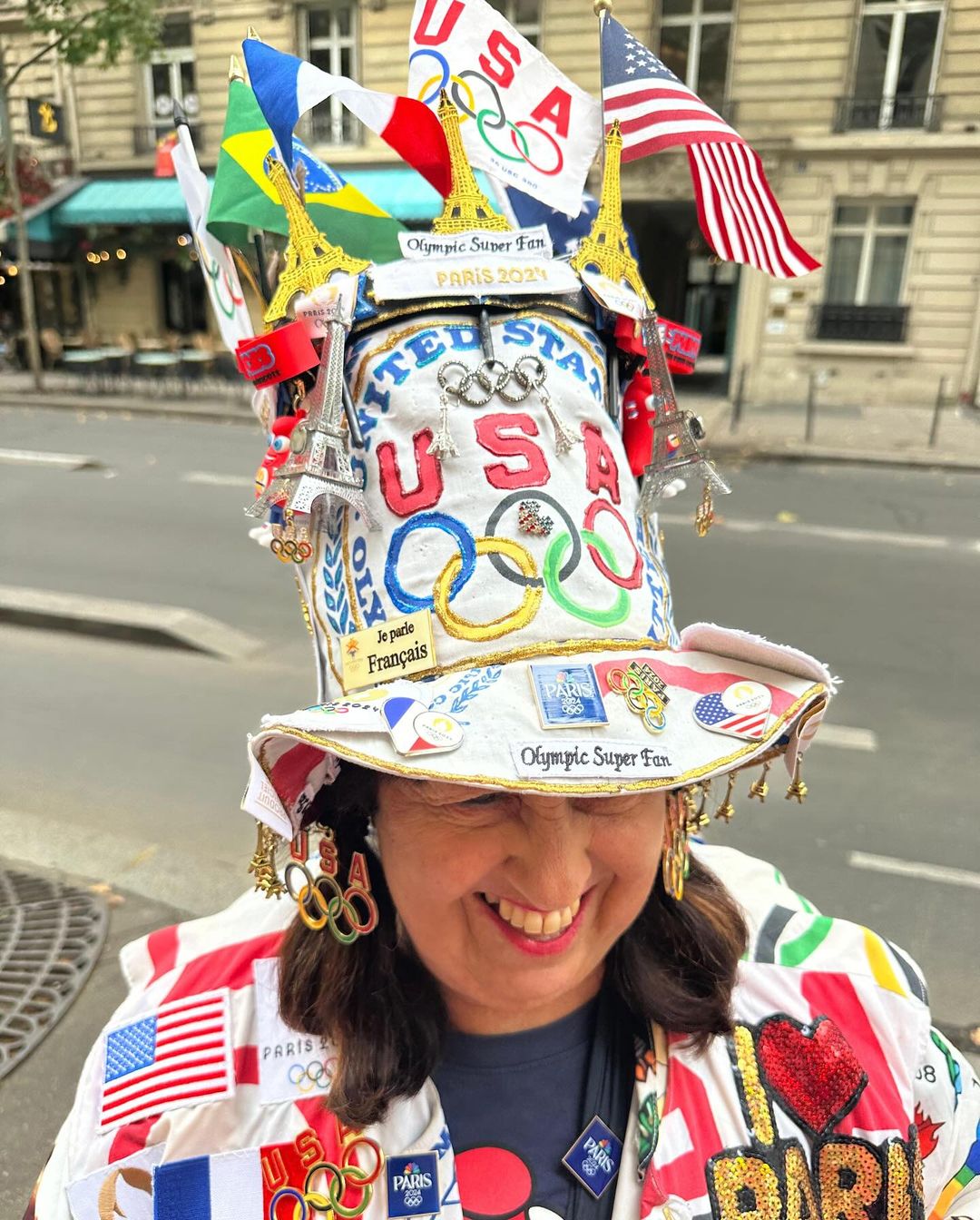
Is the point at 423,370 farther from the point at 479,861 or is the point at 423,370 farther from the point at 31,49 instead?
the point at 31,49

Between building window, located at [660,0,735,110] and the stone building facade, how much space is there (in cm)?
3

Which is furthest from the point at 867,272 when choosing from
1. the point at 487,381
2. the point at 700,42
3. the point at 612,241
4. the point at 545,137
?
the point at 487,381

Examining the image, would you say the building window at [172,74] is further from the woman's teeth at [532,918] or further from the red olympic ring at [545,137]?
the woman's teeth at [532,918]

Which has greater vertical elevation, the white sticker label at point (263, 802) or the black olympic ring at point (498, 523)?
the black olympic ring at point (498, 523)

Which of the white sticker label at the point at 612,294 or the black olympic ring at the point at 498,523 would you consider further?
the white sticker label at the point at 612,294

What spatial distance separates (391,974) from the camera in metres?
1.44

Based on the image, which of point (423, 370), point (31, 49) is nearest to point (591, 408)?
point (423, 370)

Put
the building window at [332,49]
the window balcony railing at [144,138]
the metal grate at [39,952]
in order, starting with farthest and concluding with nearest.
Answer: the window balcony railing at [144,138] → the building window at [332,49] → the metal grate at [39,952]

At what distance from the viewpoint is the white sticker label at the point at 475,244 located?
146cm

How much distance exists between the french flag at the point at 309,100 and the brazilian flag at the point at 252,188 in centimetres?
8

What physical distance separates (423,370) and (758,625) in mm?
5283

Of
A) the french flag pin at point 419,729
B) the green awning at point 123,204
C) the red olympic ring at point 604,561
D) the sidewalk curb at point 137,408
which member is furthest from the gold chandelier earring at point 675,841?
the green awning at point 123,204

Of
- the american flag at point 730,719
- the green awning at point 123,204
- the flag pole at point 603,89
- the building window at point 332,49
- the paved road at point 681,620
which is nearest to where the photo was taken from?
the american flag at point 730,719

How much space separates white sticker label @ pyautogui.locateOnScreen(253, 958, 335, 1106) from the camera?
1.43 m
